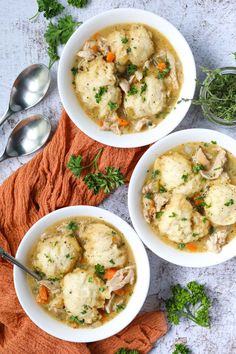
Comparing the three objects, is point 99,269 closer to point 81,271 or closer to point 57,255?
point 81,271

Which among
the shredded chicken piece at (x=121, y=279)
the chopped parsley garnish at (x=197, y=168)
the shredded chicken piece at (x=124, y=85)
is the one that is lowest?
the shredded chicken piece at (x=121, y=279)

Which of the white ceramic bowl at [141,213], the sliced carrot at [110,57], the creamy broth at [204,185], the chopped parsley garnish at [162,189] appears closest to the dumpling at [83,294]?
the white ceramic bowl at [141,213]

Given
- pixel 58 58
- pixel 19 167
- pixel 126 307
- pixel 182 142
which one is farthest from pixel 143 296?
pixel 58 58

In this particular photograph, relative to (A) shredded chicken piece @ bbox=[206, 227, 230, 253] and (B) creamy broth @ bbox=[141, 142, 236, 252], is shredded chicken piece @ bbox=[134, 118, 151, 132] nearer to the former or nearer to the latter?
(B) creamy broth @ bbox=[141, 142, 236, 252]

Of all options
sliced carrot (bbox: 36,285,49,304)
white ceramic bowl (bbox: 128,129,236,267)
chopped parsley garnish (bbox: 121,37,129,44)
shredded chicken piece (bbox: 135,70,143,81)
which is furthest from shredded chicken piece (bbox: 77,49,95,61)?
sliced carrot (bbox: 36,285,49,304)

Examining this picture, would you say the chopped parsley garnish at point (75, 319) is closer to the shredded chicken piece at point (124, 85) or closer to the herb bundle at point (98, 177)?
the herb bundle at point (98, 177)

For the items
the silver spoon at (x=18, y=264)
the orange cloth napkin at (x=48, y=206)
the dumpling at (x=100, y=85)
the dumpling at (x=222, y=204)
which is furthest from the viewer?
the orange cloth napkin at (x=48, y=206)

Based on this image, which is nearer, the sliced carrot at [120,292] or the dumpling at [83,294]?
the dumpling at [83,294]
